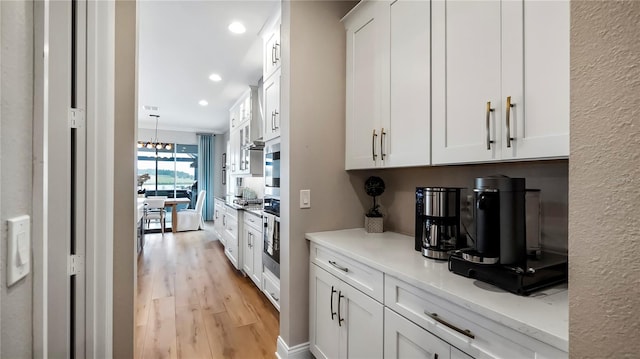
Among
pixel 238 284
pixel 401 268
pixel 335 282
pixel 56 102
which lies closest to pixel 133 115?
pixel 56 102

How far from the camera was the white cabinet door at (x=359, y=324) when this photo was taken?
53.9 inches

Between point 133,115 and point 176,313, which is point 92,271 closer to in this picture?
point 133,115

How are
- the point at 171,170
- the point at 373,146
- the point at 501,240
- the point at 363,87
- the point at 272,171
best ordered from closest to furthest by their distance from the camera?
the point at 501,240, the point at 373,146, the point at 363,87, the point at 272,171, the point at 171,170

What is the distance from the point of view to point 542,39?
103 centimetres

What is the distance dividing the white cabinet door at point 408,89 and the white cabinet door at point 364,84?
0.08 metres

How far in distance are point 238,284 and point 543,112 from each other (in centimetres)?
341

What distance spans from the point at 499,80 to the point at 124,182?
1.85m

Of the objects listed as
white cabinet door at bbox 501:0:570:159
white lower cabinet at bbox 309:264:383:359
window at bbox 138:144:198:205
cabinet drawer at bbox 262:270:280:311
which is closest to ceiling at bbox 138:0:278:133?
white cabinet door at bbox 501:0:570:159

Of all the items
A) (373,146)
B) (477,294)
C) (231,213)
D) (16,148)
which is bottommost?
(231,213)

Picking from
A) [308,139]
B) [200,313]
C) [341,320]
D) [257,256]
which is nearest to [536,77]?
[308,139]

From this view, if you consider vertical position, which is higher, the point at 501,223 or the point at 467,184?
the point at 467,184

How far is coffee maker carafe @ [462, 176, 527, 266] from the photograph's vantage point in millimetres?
1080

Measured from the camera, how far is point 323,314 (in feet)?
5.97

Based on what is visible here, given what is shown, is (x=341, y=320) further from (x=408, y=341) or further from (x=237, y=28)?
(x=237, y=28)
